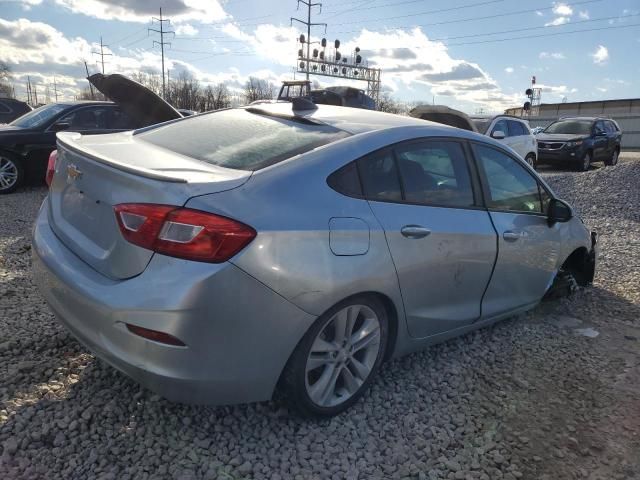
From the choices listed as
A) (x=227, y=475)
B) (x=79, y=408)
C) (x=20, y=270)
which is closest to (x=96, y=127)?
(x=20, y=270)

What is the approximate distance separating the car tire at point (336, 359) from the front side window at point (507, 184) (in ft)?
4.13

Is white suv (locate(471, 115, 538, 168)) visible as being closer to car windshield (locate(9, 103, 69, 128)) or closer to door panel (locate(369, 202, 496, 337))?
car windshield (locate(9, 103, 69, 128))

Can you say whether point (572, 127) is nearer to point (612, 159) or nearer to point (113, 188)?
point (612, 159)

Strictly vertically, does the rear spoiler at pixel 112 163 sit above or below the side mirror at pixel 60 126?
above

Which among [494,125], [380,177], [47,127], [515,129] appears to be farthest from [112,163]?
[515,129]

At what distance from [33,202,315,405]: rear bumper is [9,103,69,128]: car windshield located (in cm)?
732

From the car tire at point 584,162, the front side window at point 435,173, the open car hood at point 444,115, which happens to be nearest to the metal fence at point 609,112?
the car tire at point 584,162

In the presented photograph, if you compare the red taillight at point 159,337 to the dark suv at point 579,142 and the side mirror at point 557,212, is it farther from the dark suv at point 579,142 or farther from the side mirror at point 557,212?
the dark suv at point 579,142

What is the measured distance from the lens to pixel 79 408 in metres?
2.62

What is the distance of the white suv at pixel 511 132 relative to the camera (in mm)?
11562

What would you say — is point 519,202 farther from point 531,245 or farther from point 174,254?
point 174,254

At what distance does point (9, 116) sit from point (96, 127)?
8.46 m

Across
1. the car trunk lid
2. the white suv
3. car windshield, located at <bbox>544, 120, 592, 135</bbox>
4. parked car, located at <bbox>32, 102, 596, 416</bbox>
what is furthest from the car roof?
car windshield, located at <bbox>544, 120, 592, 135</bbox>

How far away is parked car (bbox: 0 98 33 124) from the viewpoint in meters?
15.0
